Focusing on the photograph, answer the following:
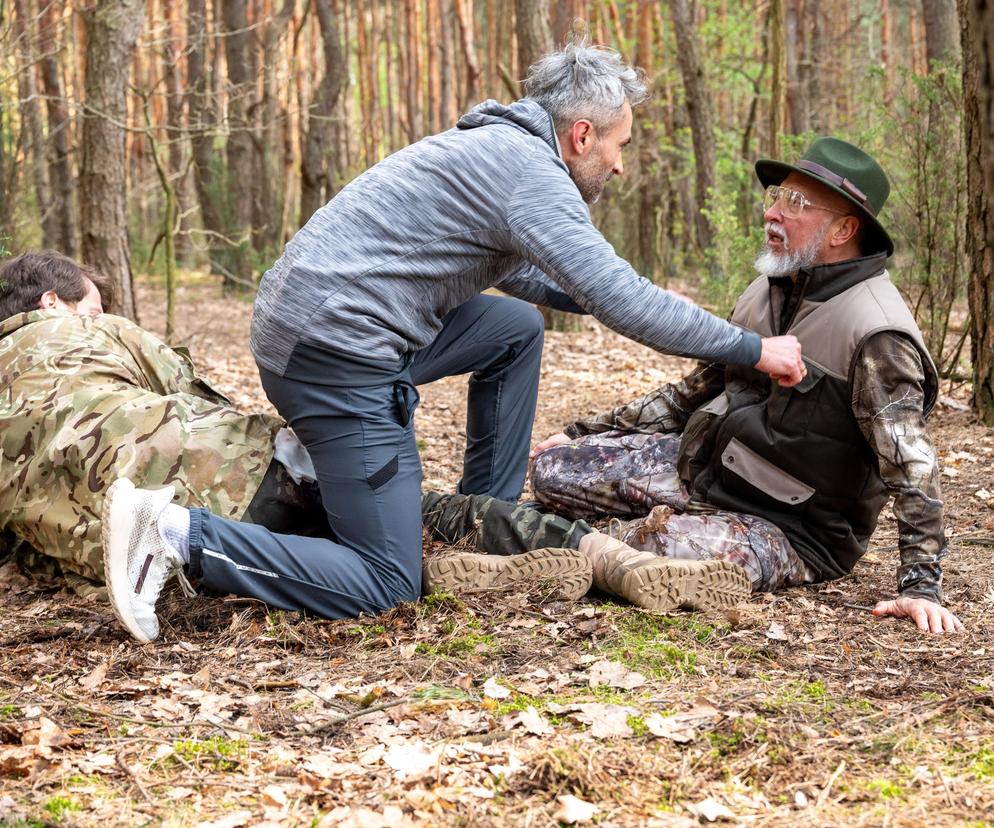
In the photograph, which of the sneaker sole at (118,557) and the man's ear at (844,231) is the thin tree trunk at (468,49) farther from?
the sneaker sole at (118,557)

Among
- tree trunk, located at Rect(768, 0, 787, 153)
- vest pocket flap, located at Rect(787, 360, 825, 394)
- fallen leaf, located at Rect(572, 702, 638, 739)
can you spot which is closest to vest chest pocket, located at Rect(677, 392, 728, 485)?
vest pocket flap, located at Rect(787, 360, 825, 394)

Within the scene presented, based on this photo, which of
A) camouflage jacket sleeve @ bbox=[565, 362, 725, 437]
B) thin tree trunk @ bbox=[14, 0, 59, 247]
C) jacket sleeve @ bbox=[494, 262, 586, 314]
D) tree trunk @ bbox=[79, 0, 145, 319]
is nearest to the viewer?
jacket sleeve @ bbox=[494, 262, 586, 314]

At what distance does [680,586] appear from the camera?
3389 millimetres

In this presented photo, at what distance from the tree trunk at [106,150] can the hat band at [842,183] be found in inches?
221

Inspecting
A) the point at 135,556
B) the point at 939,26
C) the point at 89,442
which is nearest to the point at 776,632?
the point at 135,556

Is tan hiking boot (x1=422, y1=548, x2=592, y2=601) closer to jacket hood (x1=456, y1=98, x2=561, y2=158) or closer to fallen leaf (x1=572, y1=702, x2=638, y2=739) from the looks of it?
fallen leaf (x1=572, y1=702, x2=638, y2=739)

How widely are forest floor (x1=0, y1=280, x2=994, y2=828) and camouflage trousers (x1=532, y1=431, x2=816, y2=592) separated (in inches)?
6.9

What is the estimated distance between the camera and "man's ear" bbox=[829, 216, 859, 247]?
372 centimetres

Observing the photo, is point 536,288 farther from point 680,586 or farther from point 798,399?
point 680,586

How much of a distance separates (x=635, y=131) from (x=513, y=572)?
12.8 m

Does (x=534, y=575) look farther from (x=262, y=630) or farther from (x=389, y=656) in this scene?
(x=262, y=630)

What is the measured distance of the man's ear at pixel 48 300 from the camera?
4.16m

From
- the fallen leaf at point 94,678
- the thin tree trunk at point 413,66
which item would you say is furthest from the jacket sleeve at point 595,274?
the thin tree trunk at point 413,66

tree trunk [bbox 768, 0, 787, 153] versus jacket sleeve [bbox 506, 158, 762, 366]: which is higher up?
tree trunk [bbox 768, 0, 787, 153]
